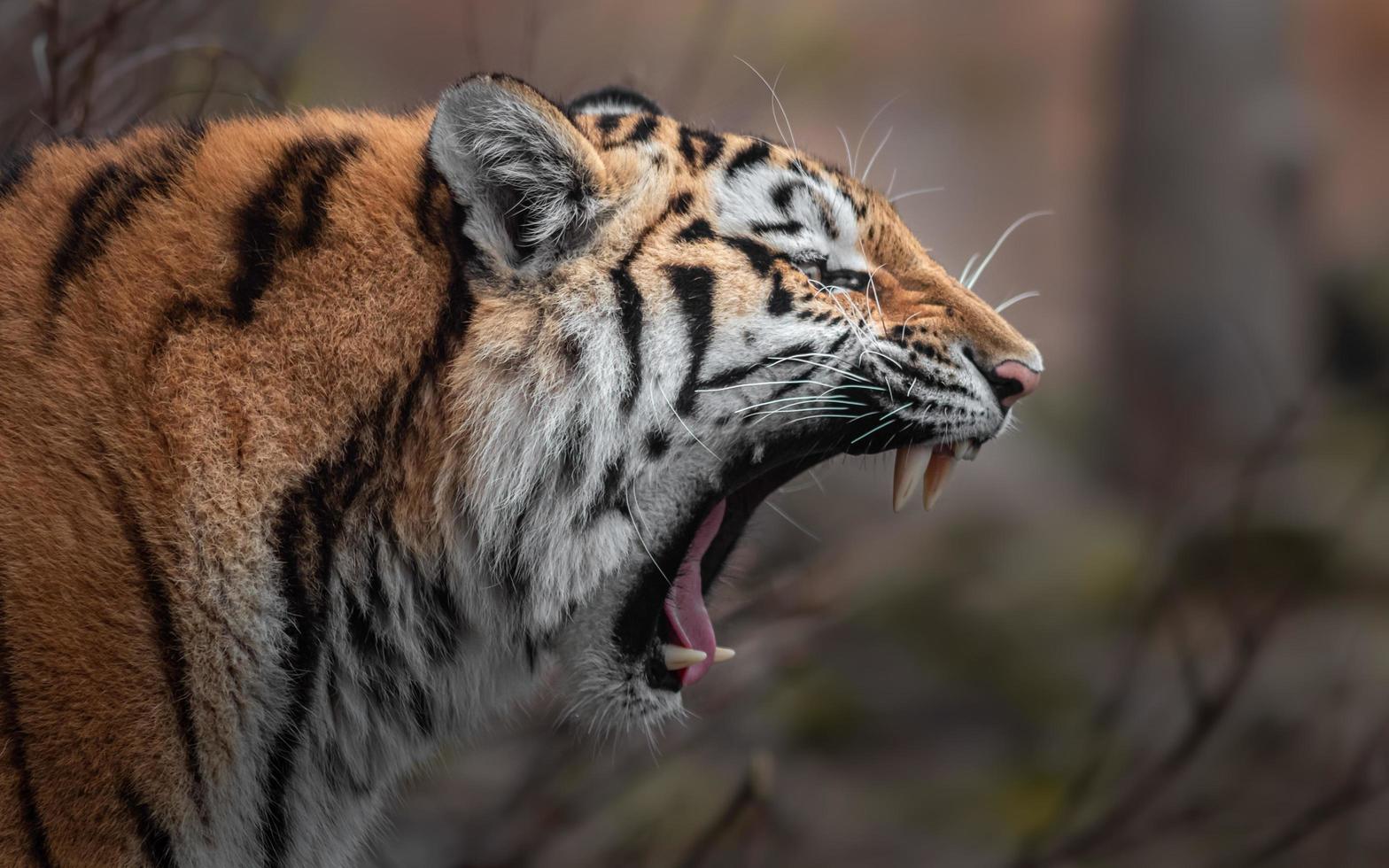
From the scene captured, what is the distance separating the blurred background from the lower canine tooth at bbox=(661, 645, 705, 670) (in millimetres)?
338

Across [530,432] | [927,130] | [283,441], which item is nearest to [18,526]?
[283,441]

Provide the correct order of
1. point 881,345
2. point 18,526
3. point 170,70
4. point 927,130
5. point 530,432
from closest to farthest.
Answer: point 18,526
point 530,432
point 881,345
point 170,70
point 927,130

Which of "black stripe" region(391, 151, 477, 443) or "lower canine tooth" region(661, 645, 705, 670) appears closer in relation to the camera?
"black stripe" region(391, 151, 477, 443)

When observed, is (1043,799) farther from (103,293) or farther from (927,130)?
(927,130)

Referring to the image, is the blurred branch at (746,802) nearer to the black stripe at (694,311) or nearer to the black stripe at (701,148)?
the black stripe at (694,311)

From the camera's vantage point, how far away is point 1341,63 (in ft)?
54.9

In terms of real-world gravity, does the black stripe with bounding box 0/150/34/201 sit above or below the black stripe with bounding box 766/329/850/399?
above

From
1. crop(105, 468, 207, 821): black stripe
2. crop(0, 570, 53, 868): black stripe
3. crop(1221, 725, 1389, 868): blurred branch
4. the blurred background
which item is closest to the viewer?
crop(0, 570, 53, 868): black stripe

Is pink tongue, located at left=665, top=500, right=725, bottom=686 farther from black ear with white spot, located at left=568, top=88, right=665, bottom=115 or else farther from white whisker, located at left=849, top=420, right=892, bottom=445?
black ear with white spot, located at left=568, top=88, right=665, bottom=115

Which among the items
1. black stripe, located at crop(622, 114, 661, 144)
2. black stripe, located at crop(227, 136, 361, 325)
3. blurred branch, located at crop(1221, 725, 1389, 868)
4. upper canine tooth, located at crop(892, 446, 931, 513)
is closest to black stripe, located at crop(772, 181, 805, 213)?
black stripe, located at crop(622, 114, 661, 144)

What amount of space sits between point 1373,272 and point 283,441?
33.9ft

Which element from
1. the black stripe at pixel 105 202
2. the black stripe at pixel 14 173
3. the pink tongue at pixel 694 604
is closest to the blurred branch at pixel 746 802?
the pink tongue at pixel 694 604

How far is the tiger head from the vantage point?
1.89m

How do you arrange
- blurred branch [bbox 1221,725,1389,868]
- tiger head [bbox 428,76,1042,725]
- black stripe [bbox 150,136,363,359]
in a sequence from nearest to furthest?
black stripe [bbox 150,136,363,359]
tiger head [bbox 428,76,1042,725]
blurred branch [bbox 1221,725,1389,868]
